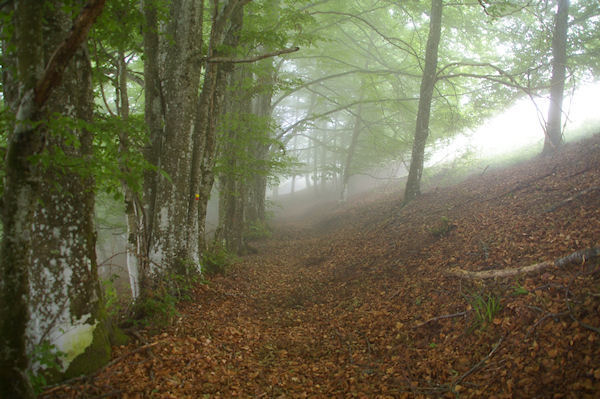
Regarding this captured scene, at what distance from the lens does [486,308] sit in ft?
13.8

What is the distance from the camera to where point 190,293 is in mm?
6086

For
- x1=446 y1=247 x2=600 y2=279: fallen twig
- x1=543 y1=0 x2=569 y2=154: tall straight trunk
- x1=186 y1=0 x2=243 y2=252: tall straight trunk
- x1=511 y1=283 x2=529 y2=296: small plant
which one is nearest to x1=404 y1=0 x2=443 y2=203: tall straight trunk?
x1=543 y1=0 x2=569 y2=154: tall straight trunk

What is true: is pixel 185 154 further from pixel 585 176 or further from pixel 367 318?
pixel 585 176

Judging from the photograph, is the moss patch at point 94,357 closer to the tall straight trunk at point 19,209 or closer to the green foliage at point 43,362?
the green foliage at point 43,362

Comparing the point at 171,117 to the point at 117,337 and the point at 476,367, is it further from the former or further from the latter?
the point at 476,367

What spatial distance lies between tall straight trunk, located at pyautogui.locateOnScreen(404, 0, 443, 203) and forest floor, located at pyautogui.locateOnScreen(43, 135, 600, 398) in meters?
3.15

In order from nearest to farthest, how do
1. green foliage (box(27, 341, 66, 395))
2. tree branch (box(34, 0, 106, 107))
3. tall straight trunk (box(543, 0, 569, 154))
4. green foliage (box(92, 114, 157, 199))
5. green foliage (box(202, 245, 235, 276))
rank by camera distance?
tree branch (box(34, 0, 106, 107)) → green foliage (box(27, 341, 66, 395)) → green foliage (box(92, 114, 157, 199)) → green foliage (box(202, 245, 235, 276)) → tall straight trunk (box(543, 0, 569, 154))

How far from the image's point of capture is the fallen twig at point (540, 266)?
4.07 m

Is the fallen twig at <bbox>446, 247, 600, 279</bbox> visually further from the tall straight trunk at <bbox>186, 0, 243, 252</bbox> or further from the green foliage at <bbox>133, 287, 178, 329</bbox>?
the tall straight trunk at <bbox>186, 0, 243, 252</bbox>

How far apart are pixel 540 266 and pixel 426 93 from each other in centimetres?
816

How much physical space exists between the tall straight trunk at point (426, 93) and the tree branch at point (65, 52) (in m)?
10.4

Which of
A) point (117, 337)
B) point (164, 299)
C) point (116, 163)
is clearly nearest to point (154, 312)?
point (164, 299)

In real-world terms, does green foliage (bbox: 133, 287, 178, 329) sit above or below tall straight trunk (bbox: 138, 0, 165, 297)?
below

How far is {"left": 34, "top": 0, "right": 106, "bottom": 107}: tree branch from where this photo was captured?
2613mm
